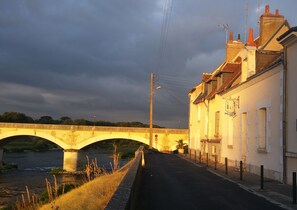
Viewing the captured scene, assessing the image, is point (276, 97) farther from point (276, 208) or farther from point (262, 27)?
point (262, 27)

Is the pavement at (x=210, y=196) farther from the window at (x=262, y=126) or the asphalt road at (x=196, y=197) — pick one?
the window at (x=262, y=126)

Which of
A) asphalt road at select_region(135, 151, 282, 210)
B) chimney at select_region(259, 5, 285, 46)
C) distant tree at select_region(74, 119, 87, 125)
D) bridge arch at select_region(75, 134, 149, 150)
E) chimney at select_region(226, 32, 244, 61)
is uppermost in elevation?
chimney at select_region(226, 32, 244, 61)

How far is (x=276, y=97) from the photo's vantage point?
1443 cm

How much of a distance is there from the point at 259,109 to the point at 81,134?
42.7 meters

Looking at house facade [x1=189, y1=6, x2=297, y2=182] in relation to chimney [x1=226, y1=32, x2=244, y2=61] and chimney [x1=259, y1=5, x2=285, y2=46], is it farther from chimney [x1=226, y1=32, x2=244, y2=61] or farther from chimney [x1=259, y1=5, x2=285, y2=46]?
chimney [x1=226, y1=32, x2=244, y2=61]

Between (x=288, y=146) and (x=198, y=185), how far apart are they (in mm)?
3436

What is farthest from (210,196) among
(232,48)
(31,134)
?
(31,134)

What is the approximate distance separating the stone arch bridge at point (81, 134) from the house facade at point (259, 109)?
81.9ft

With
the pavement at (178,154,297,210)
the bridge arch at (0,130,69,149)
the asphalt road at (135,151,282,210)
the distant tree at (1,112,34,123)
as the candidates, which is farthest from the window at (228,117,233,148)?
the distant tree at (1,112,34,123)

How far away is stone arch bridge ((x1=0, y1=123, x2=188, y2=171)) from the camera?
180 ft

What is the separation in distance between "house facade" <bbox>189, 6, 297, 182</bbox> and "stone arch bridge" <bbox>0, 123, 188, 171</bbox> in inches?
983


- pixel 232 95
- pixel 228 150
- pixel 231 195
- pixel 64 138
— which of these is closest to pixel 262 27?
pixel 232 95

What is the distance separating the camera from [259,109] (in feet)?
54.2

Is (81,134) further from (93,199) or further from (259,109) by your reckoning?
(93,199)
